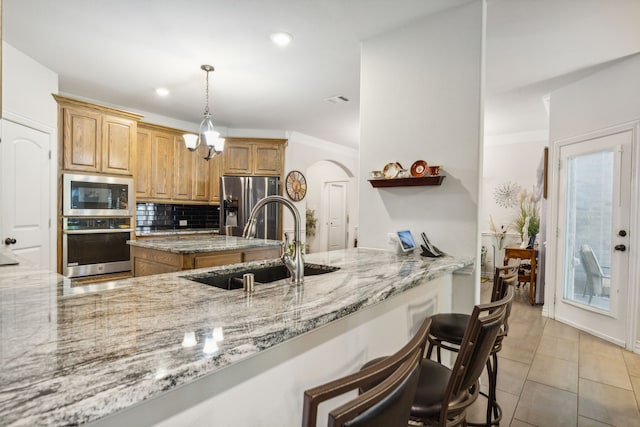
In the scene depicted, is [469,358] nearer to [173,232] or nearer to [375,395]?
[375,395]

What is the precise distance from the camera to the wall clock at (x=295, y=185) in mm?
5957

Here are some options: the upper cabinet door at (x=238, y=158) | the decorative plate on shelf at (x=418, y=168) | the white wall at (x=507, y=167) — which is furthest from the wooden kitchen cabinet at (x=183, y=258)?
the white wall at (x=507, y=167)

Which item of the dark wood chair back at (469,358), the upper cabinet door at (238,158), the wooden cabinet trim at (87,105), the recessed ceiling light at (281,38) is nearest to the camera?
the dark wood chair back at (469,358)

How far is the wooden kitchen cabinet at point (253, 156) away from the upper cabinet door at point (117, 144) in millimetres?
1557

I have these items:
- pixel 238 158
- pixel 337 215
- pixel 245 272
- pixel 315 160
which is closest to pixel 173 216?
pixel 238 158

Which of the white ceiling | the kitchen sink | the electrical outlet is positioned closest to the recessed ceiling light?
the white ceiling

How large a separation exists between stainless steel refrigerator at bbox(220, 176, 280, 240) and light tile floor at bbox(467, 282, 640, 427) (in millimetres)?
3691

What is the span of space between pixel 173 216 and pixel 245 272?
4320 millimetres

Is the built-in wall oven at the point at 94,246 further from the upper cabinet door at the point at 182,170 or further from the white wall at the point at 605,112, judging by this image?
the white wall at the point at 605,112

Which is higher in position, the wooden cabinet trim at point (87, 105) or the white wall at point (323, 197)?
the wooden cabinet trim at point (87, 105)

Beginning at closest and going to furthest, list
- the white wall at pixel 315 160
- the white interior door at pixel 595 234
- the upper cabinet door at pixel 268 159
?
the white interior door at pixel 595 234 → the upper cabinet door at pixel 268 159 → the white wall at pixel 315 160

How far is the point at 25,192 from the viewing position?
3.26 metres

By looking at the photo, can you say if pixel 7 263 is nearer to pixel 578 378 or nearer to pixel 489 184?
pixel 578 378

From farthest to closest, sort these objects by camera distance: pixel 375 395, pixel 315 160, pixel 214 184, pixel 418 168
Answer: pixel 315 160 < pixel 214 184 < pixel 418 168 < pixel 375 395
